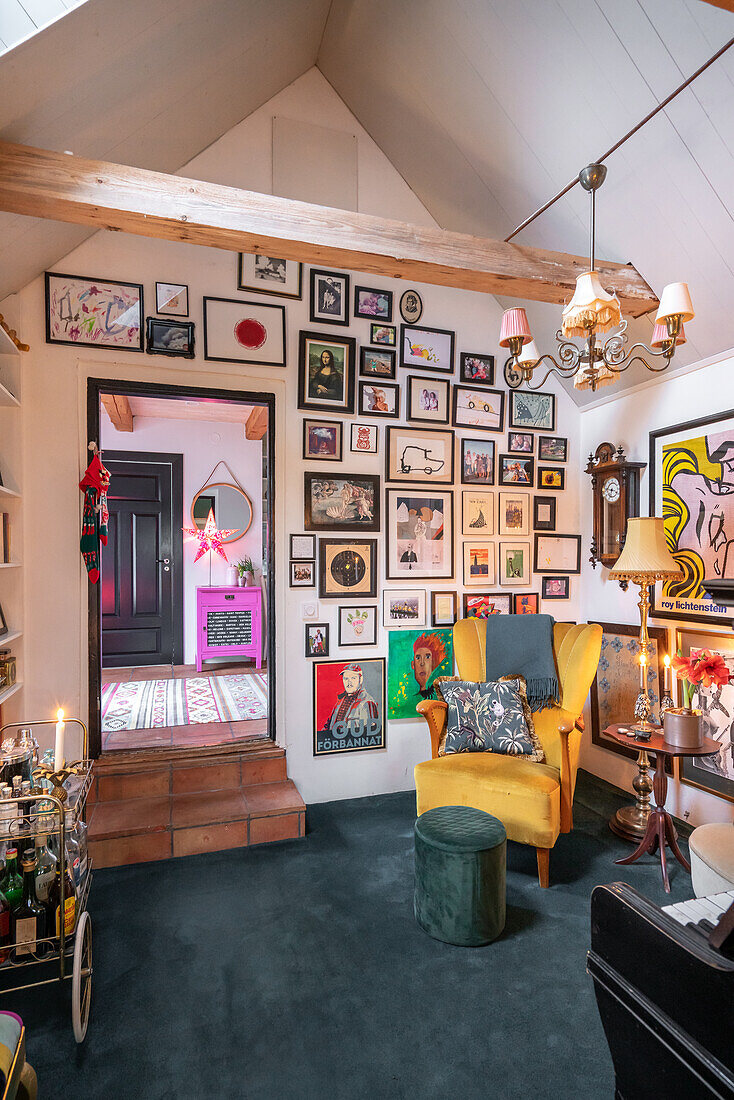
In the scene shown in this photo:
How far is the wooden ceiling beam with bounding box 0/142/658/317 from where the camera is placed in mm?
2295

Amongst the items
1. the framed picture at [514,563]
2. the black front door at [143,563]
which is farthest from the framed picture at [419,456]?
the black front door at [143,563]

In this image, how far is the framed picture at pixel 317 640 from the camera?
370cm

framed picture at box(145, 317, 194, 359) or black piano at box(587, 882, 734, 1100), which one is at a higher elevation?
framed picture at box(145, 317, 194, 359)

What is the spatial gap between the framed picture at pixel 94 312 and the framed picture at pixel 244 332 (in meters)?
0.39

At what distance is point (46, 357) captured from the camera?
322cm

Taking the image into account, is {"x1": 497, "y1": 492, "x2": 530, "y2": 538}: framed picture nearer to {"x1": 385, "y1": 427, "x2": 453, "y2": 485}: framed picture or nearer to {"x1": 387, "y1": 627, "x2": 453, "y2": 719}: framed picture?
{"x1": 385, "y1": 427, "x2": 453, "y2": 485}: framed picture

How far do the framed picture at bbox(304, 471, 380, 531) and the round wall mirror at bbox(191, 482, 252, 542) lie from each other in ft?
11.8

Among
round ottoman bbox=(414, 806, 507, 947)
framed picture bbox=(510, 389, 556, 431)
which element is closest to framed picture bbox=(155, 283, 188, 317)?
framed picture bbox=(510, 389, 556, 431)

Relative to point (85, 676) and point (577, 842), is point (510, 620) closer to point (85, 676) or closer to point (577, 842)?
point (577, 842)

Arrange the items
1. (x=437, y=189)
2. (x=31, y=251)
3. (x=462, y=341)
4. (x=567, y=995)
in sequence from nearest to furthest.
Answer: (x=567, y=995) → (x=31, y=251) → (x=437, y=189) → (x=462, y=341)

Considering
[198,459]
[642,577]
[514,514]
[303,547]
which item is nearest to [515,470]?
[514,514]

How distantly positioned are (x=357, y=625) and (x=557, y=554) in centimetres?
157

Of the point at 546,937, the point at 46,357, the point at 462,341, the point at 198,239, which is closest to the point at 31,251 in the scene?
the point at 46,357

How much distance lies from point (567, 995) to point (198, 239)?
10.8 feet
